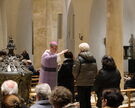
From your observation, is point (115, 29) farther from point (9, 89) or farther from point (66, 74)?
point (9, 89)

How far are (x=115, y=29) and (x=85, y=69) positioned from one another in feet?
14.6

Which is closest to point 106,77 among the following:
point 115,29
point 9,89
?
point 9,89

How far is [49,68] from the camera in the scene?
→ 29.6 feet

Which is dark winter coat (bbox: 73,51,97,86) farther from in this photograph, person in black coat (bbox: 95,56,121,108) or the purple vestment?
the purple vestment

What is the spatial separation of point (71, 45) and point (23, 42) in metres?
3.66

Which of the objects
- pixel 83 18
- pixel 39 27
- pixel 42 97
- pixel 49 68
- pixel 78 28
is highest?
pixel 83 18

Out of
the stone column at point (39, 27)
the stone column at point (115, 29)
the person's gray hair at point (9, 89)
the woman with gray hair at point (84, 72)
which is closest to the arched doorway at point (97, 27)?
the stone column at point (39, 27)

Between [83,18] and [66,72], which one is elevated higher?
[83,18]

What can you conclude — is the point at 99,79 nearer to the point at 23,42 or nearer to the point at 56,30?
the point at 56,30

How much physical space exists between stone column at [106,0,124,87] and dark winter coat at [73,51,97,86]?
418 cm

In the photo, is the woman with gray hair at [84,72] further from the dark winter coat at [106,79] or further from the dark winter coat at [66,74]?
the dark winter coat at [66,74]

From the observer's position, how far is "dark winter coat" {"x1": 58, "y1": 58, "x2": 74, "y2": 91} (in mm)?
9773

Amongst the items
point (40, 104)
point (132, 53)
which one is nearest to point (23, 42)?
point (132, 53)

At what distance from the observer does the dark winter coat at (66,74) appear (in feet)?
32.1
